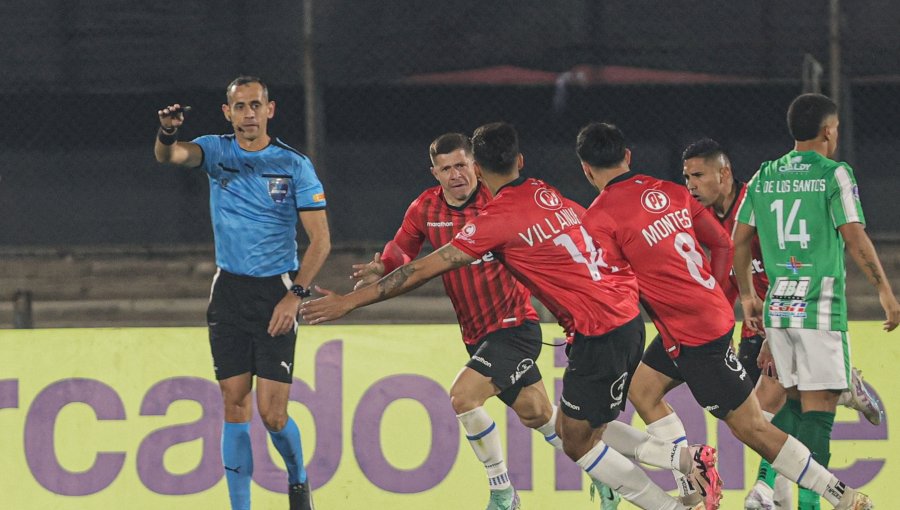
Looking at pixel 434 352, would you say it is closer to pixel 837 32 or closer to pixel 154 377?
pixel 154 377

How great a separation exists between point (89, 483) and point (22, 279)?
341cm

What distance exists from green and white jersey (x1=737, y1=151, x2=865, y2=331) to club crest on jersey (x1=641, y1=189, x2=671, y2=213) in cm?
67

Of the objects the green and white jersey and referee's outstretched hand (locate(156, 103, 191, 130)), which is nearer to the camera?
the green and white jersey

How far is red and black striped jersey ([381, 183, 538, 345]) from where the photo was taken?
730cm

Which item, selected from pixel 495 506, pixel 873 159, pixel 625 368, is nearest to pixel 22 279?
pixel 495 506

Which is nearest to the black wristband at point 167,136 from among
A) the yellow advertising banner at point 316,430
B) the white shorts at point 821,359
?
the yellow advertising banner at point 316,430

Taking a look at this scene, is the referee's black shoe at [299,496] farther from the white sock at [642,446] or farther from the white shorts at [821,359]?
the white shorts at [821,359]

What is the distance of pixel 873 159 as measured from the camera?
11.9m

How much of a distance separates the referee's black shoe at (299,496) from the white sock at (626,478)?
1.63 metres

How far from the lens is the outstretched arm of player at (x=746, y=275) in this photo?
703cm

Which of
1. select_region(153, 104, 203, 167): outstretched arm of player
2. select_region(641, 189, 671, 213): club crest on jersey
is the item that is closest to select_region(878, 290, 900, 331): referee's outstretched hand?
select_region(641, 189, 671, 213): club crest on jersey

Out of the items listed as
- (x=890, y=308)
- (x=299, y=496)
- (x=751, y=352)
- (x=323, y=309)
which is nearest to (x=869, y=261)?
(x=890, y=308)

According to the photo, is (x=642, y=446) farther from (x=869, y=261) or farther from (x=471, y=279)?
(x=869, y=261)

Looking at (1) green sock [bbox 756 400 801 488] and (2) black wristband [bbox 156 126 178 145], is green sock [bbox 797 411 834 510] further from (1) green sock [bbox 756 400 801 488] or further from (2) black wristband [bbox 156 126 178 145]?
(2) black wristband [bbox 156 126 178 145]
